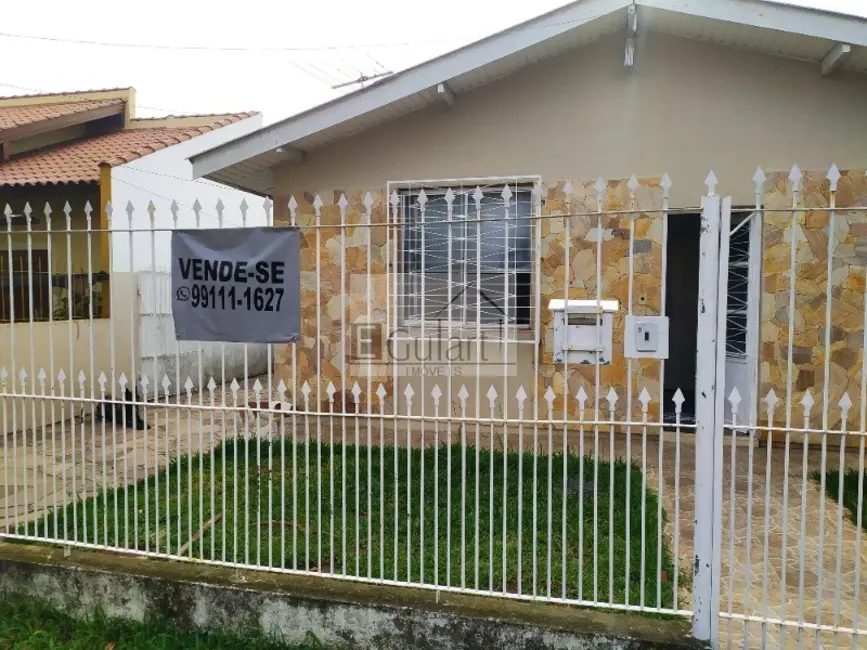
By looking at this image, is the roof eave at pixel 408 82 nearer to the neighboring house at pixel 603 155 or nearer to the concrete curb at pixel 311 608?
the neighboring house at pixel 603 155

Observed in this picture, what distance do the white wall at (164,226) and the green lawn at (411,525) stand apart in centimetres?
322

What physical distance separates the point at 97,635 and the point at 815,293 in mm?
6385

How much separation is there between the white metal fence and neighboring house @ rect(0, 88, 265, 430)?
0.12 meters

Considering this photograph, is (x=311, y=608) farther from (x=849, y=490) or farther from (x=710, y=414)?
(x=849, y=490)

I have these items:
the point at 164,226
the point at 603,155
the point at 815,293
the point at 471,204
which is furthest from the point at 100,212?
the point at 815,293

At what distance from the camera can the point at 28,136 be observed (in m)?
10.5

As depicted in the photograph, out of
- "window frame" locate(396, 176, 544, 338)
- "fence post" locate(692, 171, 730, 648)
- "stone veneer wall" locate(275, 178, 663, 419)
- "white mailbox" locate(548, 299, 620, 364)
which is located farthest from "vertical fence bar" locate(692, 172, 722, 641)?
"window frame" locate(396, 176, 544, 338)

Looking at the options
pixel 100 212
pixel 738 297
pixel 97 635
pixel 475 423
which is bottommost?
Answer: pixel 97 635

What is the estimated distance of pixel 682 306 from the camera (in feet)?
25.9

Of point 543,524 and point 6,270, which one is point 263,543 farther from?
point 6,270

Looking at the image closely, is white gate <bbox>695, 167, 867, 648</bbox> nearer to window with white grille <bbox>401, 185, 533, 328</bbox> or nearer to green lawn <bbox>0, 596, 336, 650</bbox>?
green lawn <bbox>0, 596, 336, 650</bbox>

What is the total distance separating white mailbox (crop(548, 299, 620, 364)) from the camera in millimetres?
2646

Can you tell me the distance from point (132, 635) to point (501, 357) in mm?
4128

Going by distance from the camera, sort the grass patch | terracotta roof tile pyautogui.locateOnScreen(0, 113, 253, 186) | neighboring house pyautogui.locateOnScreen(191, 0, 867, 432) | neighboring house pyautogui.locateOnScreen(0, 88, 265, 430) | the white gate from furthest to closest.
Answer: terracotta roof tile pyautogui.locateOnScreen(0, 113, 253, 186), neighboring house pyautogui.locateOnScreen(0, 88, 265, 430), neighboring house pyautogui.locateOnScreen(191, 0, 867, 432), the grass patch, the white gate
